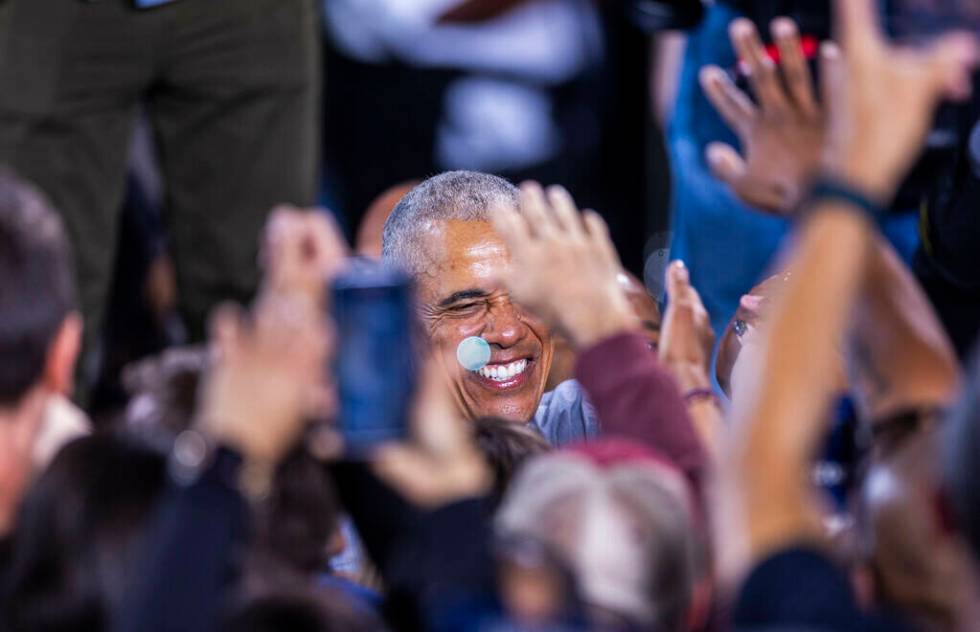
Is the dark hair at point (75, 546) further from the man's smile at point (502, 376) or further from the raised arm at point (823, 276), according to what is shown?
the man's smile at point (502, 376)

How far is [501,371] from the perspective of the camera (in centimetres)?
283

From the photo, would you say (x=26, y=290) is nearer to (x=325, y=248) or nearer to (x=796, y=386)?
(x=325, y=248)

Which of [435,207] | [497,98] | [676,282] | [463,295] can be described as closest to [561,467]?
[676,282]

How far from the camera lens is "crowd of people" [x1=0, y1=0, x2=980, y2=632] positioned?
Result: 1270 millimetres

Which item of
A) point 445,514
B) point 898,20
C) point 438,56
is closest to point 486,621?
point 445,514

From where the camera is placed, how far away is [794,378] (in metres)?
1.28

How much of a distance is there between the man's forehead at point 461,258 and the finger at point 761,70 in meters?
1.20

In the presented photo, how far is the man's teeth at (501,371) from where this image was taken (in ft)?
9.27

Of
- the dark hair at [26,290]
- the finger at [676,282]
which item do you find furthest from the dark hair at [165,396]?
the finger at [676,282]

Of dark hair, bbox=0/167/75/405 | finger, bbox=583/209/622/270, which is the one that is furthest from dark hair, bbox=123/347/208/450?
finger, bbox=583/209/622/270

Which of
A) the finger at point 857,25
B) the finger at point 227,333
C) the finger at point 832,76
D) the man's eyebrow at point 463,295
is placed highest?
the finger at point 857,25

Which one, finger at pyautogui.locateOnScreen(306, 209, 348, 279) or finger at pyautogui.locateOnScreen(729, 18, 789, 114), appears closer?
finger at pyautogui.locateOnScreen(306, 209, 348, 279)

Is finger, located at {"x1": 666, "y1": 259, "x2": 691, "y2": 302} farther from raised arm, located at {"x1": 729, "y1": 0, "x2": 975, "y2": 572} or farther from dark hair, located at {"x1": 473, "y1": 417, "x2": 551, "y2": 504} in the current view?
raised arm, located at {"x1": 729, "y1": 0, "x2": 975, "y2": 572}

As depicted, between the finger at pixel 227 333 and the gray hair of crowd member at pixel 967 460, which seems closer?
the gray hair of crowd member at pixel 967 460
